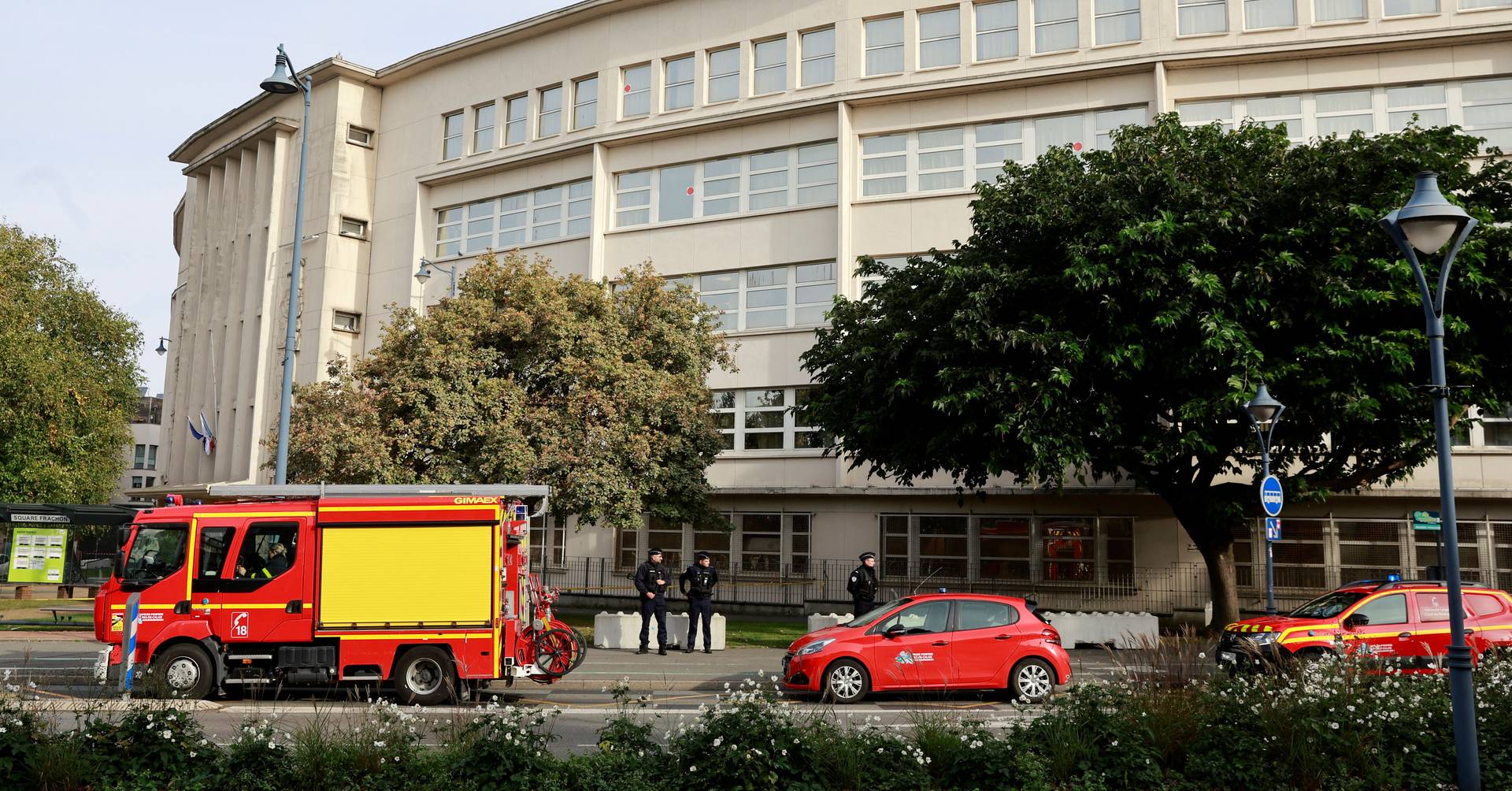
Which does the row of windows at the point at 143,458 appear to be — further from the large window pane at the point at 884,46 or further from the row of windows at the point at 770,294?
the large window pane at the point at 884,46

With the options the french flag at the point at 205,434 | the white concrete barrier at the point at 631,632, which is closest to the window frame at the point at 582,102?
the white concrete barrier at the point at 631,632

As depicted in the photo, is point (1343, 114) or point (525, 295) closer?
point (525, 295)

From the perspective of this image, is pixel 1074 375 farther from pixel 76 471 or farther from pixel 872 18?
pixel 76 471

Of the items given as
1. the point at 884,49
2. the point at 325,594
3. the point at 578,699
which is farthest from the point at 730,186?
the point at 325,594

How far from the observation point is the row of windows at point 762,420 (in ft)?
104

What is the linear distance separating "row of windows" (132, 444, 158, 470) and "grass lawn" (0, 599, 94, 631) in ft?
220

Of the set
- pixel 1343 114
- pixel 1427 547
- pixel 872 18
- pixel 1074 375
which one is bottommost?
pixel 1427 547

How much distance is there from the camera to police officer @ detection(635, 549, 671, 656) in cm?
2081

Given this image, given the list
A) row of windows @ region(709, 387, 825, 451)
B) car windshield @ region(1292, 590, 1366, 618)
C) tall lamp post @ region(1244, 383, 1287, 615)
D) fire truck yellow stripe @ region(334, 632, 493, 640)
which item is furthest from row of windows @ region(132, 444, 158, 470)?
car windshield @ region(1292, 590, 1366, 618)

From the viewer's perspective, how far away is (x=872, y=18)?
31.6 m

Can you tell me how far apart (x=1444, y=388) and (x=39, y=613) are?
31.7 meters

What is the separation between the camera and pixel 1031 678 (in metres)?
14.5

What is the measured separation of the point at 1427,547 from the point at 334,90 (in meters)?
36.6

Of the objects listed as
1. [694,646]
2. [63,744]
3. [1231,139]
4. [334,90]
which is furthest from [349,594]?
[334,90]
